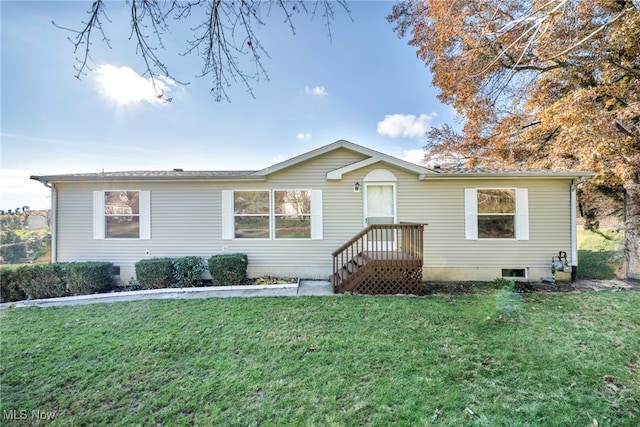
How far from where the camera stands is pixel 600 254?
10.7 meters

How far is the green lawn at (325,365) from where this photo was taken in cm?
231

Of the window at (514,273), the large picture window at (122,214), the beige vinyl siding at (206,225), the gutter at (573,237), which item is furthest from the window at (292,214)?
the gutter at (573,237)

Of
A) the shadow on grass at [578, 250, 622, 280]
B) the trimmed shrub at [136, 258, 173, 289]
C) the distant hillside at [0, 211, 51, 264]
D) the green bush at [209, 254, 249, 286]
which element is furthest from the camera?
the distant hillside at [0, 211, 51, 264]

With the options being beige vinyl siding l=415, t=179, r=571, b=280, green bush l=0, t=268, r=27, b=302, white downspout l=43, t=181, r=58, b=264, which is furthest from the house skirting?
white downspout l=43, t=181, r=58, b=264

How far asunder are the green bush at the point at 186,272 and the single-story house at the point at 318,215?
0.54 m

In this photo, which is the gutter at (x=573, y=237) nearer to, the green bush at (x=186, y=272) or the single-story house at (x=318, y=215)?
the single-story house at (x=318, y=215)

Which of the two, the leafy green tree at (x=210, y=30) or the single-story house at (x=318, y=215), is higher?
the leafy green tree at (x=210, y=30)

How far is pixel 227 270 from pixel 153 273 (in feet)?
6.18

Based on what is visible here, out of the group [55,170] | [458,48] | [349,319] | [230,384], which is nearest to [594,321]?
[349,319]

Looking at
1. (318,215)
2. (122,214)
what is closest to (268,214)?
(318,215)

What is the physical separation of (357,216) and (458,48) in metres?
6.64

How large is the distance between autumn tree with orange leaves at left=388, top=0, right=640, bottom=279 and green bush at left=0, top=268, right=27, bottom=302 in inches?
425

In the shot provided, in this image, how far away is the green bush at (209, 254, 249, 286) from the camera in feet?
22.0

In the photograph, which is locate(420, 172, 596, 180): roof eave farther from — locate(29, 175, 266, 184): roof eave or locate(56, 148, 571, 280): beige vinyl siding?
locate(29, 175, 266, 184): roof eave
